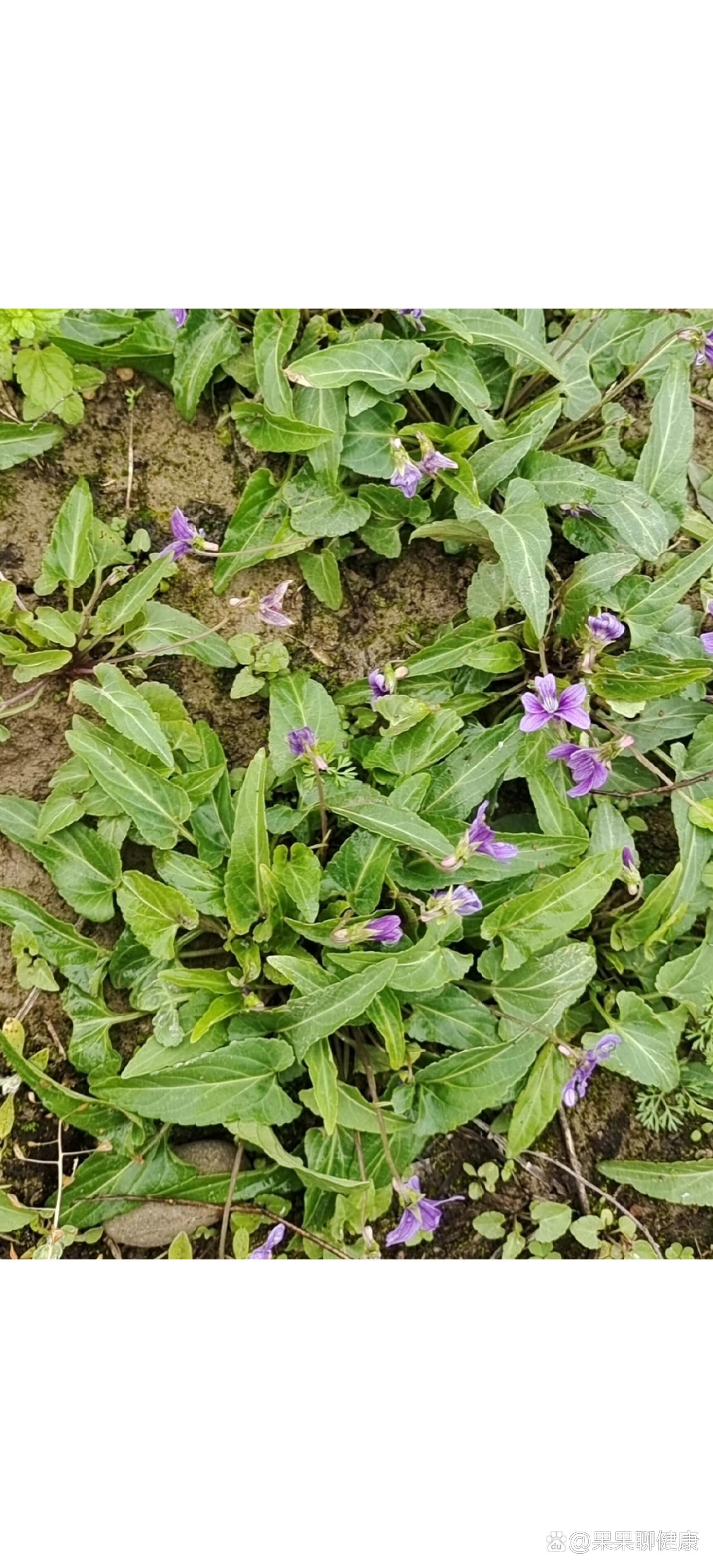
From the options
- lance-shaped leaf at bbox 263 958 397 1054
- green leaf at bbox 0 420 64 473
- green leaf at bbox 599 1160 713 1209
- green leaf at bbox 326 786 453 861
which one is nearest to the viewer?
lance-shaped leaf at bbox 263 958 397 1054

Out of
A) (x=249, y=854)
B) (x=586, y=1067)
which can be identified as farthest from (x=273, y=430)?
(x=586, y=1067)

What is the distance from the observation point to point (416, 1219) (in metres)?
2.12

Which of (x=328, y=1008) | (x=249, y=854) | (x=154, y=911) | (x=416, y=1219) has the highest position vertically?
(x=249, y=854)

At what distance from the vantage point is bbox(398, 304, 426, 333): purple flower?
7.95ft

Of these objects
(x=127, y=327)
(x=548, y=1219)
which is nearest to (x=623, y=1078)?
(x=548, y=1219)

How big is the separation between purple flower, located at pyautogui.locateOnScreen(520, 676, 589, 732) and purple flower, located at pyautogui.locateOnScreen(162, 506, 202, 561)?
916 millimetres

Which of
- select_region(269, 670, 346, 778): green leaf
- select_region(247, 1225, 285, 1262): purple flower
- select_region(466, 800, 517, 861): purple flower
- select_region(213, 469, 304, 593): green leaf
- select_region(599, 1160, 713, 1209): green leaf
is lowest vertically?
select_region(599, 1160, 713, 1209): green leaf

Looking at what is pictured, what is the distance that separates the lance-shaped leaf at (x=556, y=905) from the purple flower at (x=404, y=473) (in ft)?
3.19

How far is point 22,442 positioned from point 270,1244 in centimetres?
208

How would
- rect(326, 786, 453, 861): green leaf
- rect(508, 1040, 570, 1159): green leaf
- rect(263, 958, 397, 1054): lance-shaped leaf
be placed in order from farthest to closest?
rect(508, 1040, 570, 1159): green leaf, rect(326, 786, 453, 861): green leaf, rect(263, 958, 397, 1054): lance-shaped leaf

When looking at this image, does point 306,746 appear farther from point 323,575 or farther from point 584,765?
point 584,765

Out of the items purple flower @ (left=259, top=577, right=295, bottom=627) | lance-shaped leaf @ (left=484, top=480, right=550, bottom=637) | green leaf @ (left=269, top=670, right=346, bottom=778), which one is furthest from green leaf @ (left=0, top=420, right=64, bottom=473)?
lance-shaped leaf @ (left=484, top=480, right=550, bottom=637)

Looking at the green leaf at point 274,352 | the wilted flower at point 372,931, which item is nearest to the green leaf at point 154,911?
the wilted flower at point 372,931

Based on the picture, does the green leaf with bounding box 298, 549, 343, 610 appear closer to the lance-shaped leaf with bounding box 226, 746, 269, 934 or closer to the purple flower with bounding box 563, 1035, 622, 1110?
the lance-shaped leaf with bounding box 226, 746, 269, 934
